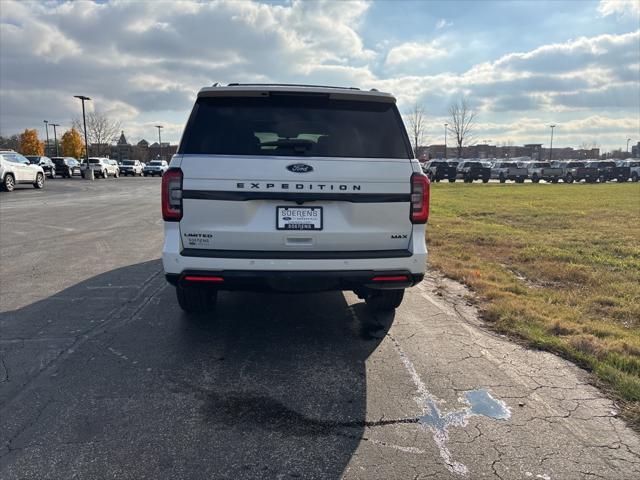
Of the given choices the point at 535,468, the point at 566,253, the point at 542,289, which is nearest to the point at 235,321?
the point at 535,468

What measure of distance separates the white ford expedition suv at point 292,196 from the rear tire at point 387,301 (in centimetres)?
93

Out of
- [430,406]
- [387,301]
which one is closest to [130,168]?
[387,301]

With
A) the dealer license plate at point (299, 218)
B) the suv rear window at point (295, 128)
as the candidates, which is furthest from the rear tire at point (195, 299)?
the suv rear window at point (295, 128)

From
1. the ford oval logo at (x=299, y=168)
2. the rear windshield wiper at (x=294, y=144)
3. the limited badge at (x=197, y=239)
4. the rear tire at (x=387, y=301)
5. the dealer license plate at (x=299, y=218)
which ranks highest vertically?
the rear windshield wiper at (x=294, y=144)

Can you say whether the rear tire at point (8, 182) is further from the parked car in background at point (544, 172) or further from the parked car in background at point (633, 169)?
the parked car in background at point (633, 169)

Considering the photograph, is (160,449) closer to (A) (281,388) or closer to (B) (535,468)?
(A) (281,388)

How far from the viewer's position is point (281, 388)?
11.6ft

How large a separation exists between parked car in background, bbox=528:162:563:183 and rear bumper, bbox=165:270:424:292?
42.6 meters

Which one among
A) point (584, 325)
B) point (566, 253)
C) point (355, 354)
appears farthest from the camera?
point (566, 253)

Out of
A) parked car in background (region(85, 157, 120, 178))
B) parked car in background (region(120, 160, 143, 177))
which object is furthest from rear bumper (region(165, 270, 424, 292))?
parked car in background (region(120, 160, 143, 177))

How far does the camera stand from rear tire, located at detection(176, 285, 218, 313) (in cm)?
477

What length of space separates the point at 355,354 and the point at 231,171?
6.23 feet

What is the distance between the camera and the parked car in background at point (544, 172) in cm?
4178

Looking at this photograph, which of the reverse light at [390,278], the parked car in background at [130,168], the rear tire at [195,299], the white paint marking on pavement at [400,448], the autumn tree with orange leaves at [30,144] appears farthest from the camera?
the autumn tree with orange leaves at [30,144]
